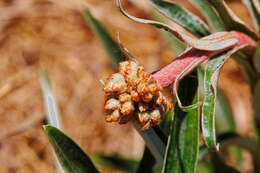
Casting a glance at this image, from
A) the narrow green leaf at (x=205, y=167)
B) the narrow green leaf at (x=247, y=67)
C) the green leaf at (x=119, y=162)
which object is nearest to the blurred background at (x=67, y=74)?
the green leaf at (x=119, y=162)

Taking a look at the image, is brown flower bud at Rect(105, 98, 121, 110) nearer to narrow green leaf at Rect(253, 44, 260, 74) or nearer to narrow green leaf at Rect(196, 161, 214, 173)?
narrow green leaf at Rect(253, 44, 260, 74)

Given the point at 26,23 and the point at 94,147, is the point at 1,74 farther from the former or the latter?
the point at 94,147

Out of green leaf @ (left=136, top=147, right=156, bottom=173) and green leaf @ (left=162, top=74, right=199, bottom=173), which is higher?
green leaf @ (left=162, top=74, right=199, bottom=173)

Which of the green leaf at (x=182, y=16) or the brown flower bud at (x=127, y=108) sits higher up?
the green leaf at (x=182, y=16)

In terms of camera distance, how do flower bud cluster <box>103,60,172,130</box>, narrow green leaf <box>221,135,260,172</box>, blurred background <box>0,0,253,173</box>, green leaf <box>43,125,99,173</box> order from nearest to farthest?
flower bud cluster <box>103,60,172,130</box> → green leaf <box>43,125,99,173</box> → narrow green leaf <box>221,135,260,172</box> → blurred background <box>0,0,253,173</box>

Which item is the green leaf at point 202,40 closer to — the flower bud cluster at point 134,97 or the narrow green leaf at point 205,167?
the flower bud cluster at point 134,97

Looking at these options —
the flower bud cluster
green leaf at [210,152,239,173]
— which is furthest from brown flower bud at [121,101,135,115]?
green leaf at [210,152,239,173]

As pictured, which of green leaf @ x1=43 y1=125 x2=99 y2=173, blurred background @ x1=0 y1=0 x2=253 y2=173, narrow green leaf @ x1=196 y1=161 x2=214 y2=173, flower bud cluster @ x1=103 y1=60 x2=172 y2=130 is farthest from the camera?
blurred background @ x1=0 y1=0 x2=253 y2=173
